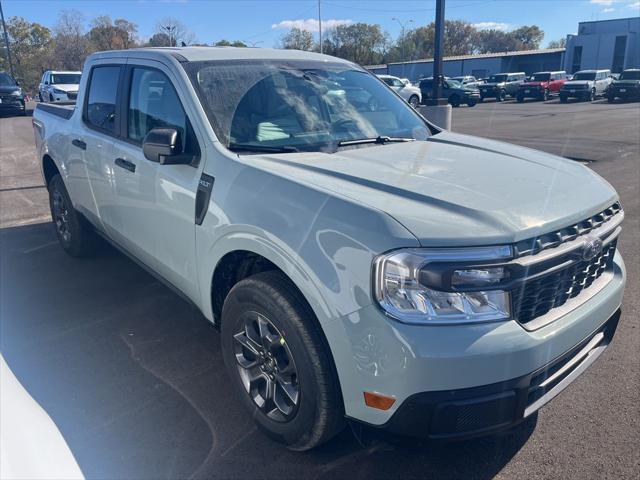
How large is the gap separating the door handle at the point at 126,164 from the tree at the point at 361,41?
81.1 m

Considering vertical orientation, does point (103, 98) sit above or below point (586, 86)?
above

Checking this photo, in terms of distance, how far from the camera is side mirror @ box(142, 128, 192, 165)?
2875 mm

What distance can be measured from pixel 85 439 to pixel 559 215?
8.25 ft

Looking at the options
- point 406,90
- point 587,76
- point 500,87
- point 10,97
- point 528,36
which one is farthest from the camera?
point 528,36

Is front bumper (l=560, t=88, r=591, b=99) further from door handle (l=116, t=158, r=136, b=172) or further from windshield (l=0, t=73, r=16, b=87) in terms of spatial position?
door handle (l=116, t=158, r=136, b=172)

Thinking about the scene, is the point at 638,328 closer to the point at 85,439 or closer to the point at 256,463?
the point at 256,463

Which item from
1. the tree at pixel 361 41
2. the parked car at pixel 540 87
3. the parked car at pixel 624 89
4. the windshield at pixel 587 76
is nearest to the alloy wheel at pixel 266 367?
the parked car at pixel 624 89

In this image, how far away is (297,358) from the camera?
7.56 ft

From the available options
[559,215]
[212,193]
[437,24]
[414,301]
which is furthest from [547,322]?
[437,24]

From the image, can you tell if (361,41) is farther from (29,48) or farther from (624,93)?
(624,93)

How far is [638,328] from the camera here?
3840 mm

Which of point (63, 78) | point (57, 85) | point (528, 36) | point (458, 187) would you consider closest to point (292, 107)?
point (458, 187)

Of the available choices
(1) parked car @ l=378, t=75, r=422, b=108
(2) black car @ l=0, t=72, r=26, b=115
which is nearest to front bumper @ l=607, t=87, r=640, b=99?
(1) parked car @ l=378, t=75, r=422, b=108

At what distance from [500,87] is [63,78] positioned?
90.2ft
